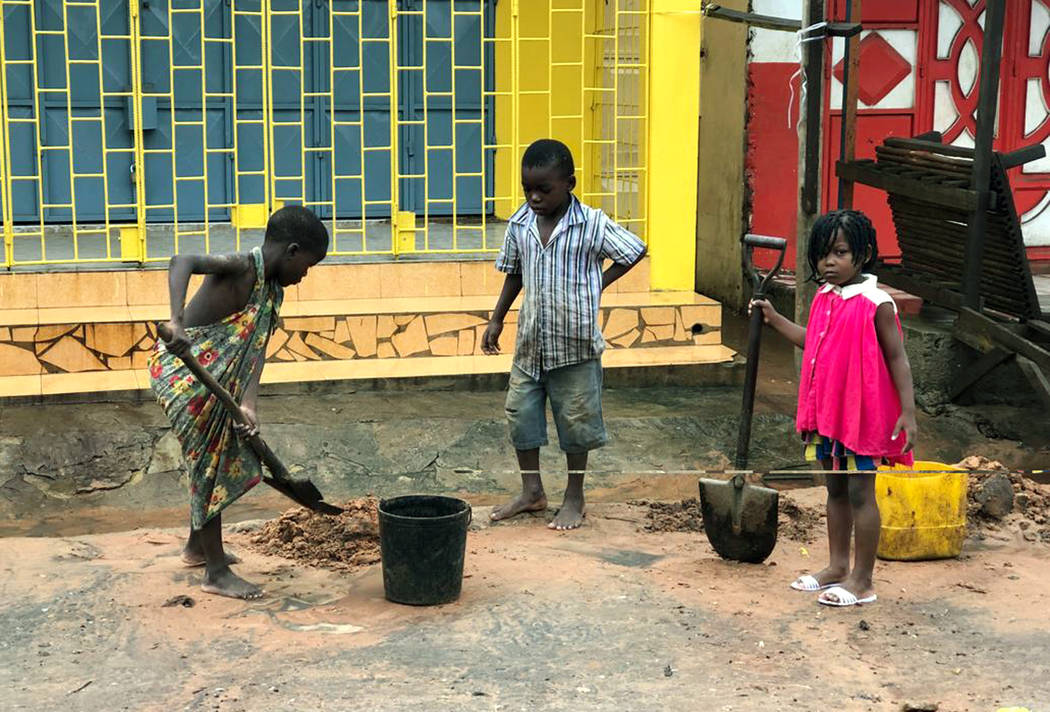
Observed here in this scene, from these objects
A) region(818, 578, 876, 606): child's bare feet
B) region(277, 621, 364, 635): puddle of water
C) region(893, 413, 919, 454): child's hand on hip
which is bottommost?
region(277, 621, 364, 635): puddle of water

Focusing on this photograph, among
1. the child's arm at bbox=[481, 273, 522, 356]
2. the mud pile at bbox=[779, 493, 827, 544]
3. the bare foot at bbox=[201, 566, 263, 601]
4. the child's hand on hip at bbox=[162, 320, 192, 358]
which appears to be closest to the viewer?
the child's hand on hip at bbox=[162, 320, 192, 358]

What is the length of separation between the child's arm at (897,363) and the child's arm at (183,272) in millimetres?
2331

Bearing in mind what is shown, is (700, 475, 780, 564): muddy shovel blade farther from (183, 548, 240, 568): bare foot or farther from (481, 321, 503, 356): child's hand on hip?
(183, 548, 240, 568): bare foot

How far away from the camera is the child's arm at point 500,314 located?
649 centimetres

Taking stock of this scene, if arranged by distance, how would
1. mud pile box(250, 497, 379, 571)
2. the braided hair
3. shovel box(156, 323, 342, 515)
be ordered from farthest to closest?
mud pile box(250, 497, 379, 571)
the braided hair
shovel box(156, 323, 342, 515)

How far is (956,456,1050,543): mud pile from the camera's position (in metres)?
6.50

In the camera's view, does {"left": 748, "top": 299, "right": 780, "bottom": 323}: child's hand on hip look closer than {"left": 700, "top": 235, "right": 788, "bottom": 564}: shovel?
Yes

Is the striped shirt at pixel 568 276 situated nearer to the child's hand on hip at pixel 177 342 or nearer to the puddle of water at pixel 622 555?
the puddle of water at pixel 622 555

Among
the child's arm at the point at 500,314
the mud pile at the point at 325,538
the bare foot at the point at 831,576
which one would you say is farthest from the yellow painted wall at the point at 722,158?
the bare foot at the point at 831,576

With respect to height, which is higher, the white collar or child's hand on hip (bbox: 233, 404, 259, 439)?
the white collar

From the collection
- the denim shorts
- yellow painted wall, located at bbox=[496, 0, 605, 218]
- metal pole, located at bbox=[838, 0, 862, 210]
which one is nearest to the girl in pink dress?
the denim shorts

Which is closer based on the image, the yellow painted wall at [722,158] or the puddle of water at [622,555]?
the puddle of water at [622,555]

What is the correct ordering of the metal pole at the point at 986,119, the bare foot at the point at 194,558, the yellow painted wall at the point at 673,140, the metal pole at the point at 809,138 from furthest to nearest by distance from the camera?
the yellow painted wall at the point at 673,140 → the metal pole at the point at 986,119 → the metal pole at the point at 809,138 → the bare foot at the point at 194,558

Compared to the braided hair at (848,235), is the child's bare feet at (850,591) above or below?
below
